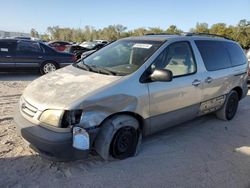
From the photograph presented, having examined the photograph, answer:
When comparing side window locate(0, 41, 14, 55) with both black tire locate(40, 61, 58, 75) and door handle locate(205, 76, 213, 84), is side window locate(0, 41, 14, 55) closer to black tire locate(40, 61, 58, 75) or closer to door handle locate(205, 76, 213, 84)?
black tire locate(40, 61, 58, 75)

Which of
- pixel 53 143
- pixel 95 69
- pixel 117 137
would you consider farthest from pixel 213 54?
pixel 53 143

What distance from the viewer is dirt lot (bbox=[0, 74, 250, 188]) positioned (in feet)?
10.7

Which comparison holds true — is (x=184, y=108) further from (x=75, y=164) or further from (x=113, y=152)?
(x=75, y=164)

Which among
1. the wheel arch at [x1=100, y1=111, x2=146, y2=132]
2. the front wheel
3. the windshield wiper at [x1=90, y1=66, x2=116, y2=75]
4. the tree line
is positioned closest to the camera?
the wheel arch at [x1=100, y1=111, x2=146, y2=132]

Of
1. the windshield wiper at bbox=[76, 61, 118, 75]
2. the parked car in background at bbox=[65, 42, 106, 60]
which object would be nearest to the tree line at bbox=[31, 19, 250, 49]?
the parked car in background at bbox=[65, 42, 106, 60]

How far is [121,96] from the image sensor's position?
3488mm

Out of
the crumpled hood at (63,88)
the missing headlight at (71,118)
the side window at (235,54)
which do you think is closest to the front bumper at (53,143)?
the missing headlight at (71,118)

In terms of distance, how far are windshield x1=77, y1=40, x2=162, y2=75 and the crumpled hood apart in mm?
256

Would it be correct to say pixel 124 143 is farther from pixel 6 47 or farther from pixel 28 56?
pixel 6 47

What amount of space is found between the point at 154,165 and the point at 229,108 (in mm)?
2802

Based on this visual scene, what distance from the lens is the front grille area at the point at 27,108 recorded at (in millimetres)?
3364

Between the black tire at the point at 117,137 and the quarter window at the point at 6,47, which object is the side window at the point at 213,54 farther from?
the quarter window at the point at 6,47

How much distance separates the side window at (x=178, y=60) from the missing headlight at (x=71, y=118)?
1.36 meters

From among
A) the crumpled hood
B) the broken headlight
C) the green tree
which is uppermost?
the green tree
